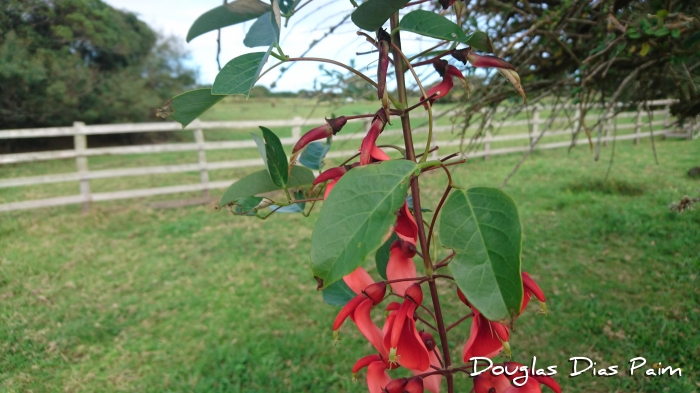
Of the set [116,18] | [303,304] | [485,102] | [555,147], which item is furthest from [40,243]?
[555,147]

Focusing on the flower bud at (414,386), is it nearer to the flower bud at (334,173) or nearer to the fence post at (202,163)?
the flower bud at (334,173)

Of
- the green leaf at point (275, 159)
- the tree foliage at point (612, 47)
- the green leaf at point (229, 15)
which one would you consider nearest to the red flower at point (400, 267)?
the green leaf at point (275, 159)

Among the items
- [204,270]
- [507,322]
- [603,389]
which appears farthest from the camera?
[204,270]

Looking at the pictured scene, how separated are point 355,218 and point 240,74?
133 mm

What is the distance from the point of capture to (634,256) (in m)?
2.52

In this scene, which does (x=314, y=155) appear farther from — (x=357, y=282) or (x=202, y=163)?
(x=202, y=163)

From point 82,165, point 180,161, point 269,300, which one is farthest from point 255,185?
point 180,161

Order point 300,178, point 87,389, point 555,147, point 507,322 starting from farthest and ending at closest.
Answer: point 555,147, point 87,389, point 300,178, point 507,322

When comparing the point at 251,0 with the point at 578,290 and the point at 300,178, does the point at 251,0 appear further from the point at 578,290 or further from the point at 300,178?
the point at 578,290

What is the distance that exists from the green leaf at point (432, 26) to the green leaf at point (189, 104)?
166 mm

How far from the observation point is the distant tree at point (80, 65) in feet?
13.1

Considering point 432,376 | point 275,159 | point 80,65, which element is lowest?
point 432,376

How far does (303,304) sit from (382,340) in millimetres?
2086

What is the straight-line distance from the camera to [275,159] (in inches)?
16.2
